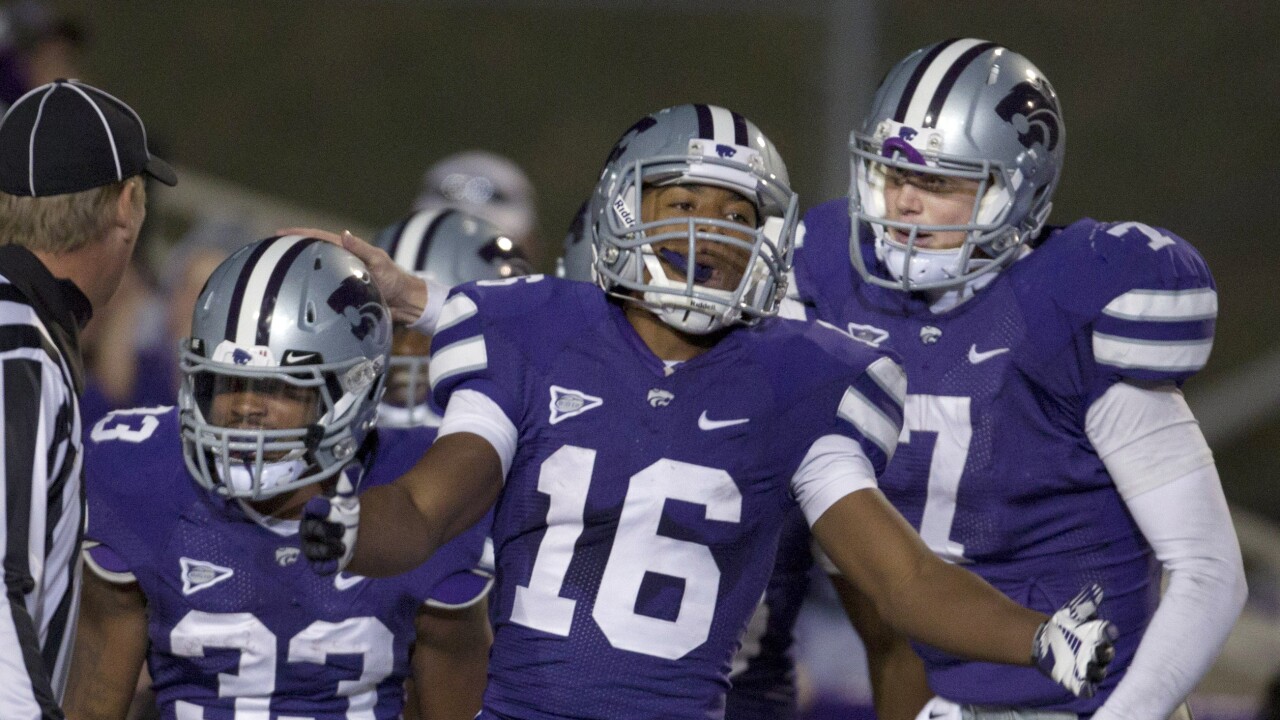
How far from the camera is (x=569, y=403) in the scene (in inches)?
92.1

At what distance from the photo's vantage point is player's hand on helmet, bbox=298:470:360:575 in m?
1.91

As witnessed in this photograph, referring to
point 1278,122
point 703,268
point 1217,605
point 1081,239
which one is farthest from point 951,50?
point 1278,122

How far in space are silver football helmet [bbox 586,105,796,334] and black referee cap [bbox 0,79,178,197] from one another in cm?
74

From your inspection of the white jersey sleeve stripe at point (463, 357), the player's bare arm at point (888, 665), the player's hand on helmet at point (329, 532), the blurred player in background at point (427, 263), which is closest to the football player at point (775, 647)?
the player's bare arm at point (888, 665)

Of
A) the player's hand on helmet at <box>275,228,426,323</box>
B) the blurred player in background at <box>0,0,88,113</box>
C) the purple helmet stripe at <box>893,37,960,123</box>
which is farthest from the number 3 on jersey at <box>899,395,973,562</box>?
the blurred player in background at <box>0,0,88,113</box>

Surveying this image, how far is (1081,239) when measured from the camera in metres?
2.69

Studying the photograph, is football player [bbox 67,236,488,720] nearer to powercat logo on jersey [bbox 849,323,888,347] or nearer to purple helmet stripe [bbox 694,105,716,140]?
purple helmet stripe [bbox 694,105,716,140]

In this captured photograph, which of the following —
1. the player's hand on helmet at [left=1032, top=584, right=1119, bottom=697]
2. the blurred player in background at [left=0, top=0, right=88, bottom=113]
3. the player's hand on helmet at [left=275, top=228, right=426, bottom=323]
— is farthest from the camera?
the blurred player in background at [left=0, top=0, right=88, bottom=113]

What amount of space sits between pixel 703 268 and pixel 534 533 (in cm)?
46

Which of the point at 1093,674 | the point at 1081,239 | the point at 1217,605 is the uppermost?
the point at 1081,239

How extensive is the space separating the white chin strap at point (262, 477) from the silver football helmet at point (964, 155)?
992mm

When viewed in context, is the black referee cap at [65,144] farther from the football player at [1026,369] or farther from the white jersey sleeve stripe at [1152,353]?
the white jersey sleeve stripe at [1152,353]

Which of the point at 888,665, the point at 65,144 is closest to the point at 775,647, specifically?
the point at 888,665

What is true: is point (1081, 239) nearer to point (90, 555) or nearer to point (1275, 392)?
point (90, 555)
